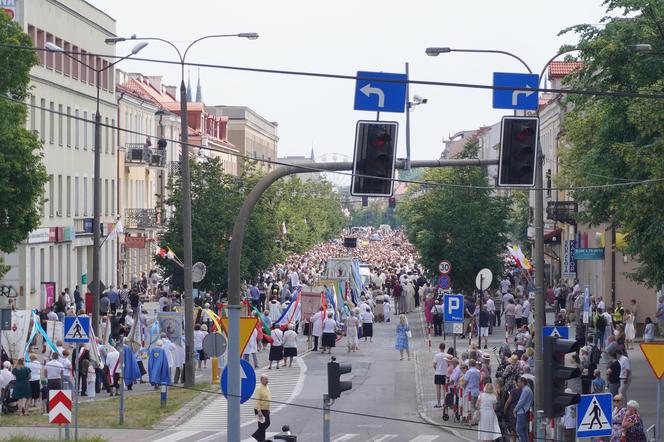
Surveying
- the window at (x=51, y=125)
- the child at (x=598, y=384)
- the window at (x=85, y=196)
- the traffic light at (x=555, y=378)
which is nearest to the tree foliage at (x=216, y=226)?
the window at (x=51, y=125)

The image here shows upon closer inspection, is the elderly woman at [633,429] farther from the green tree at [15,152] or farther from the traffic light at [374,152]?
the green tree at [15,152]

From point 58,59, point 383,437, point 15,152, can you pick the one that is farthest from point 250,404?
point 58,59

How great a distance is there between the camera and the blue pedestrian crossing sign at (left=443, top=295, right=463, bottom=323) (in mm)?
33156

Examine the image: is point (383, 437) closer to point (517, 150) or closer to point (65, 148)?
point (517, 150)

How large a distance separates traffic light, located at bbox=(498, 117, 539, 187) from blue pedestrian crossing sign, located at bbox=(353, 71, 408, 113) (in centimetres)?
136

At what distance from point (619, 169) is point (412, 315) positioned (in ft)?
95.6

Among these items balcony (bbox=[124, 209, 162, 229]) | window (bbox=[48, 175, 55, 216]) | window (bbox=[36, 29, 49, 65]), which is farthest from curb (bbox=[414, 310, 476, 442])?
balcony (bbox=[124, 209, 162, 229])

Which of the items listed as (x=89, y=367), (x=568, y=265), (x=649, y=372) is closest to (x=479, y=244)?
(x=568, y=265)

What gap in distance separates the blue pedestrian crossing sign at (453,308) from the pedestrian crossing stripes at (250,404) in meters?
3.95

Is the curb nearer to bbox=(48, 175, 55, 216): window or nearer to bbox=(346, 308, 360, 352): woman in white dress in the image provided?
bbox=(346, 308, 360, 352): woman in white dress

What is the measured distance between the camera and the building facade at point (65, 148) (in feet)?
185

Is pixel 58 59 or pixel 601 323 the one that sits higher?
pixel 58 59

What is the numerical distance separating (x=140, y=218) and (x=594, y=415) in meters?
64.5

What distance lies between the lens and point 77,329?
2567 centimetres
